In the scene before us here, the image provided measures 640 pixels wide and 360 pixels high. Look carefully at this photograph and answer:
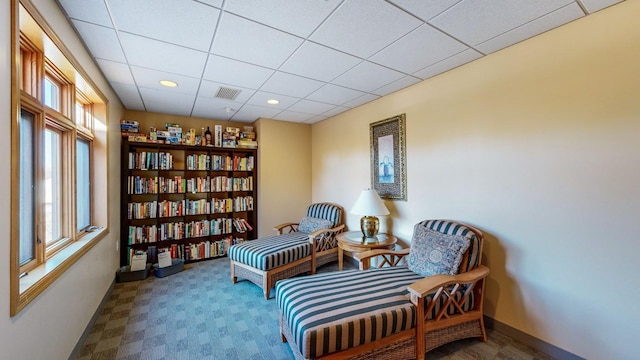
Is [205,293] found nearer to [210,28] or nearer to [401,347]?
[401,347]

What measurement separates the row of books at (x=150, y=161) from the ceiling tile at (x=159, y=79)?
50.3 inches

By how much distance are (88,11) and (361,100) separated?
2.77 m

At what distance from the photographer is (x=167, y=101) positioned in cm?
344

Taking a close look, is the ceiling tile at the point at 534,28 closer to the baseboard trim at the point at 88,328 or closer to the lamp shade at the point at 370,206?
the lamp shade at the point at 370,206

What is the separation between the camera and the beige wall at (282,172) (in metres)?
Result: 4.38

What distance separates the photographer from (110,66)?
7.77 ft

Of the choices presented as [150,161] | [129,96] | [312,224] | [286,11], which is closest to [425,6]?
[286,11]

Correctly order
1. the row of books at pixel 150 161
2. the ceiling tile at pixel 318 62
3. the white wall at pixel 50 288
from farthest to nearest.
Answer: the row of books at pixel 150 161 → the ceiling tile at pixel 318 62 → the white wall at pixel 50 288

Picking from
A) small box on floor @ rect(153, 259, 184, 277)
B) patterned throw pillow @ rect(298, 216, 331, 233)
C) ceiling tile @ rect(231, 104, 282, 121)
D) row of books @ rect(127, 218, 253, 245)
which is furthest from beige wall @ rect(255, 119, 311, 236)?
A: small box on floor @ rect(153, 259, 184, 277)

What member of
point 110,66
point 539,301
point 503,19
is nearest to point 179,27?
point 110,66

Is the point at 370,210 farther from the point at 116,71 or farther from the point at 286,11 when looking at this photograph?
the point at 116,71

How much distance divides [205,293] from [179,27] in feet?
8.78

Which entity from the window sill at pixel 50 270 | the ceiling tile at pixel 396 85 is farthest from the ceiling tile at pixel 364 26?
the window sill at pixel 50 270

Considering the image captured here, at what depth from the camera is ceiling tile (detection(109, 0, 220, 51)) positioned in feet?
5.09
